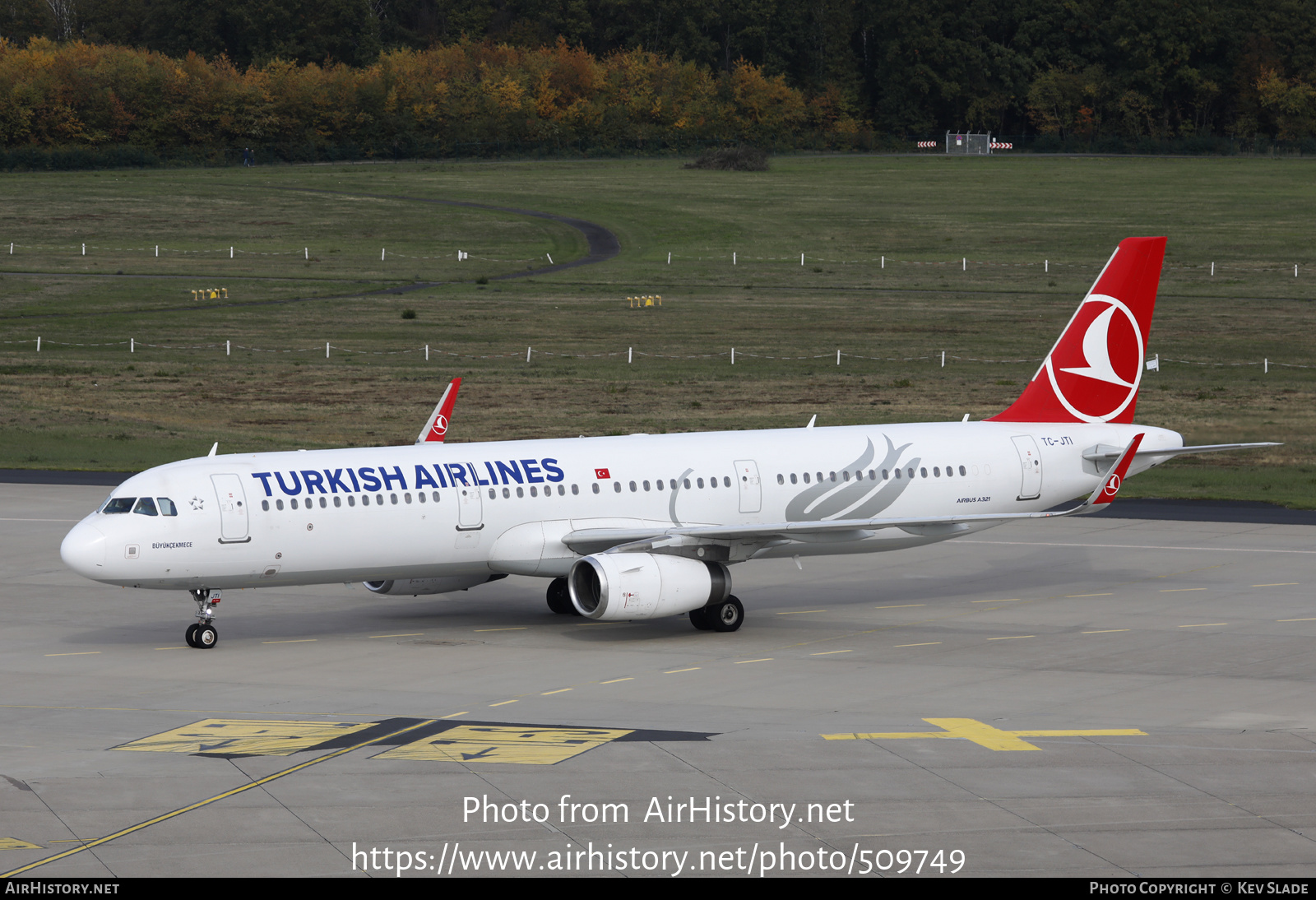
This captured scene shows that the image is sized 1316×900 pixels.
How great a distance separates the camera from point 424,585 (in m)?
38.4

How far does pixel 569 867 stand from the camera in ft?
68.6

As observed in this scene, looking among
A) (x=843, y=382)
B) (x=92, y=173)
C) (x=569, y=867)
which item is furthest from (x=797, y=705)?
(x=92, y=173)

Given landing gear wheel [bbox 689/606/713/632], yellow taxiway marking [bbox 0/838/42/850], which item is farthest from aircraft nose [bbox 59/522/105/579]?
landing gear wheel [bbox 689/606/713/632]

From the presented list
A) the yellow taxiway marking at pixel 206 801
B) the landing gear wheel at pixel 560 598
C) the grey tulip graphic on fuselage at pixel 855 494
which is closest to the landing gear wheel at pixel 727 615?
the grey tulip graphic on fuselage at pixel 855 494

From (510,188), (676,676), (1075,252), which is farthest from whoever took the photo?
(510,188)

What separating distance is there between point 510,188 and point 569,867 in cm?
16193

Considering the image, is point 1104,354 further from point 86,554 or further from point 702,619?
point 86,554

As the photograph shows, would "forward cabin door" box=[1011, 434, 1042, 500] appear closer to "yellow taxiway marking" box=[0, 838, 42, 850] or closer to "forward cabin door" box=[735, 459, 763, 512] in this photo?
"forward cabin door" box=[735, 459, 763, 512]

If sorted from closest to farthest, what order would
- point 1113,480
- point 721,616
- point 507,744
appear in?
point 507,744 → point 721,616 → point 1113,480

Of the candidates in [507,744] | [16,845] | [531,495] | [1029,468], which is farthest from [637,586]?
[16,845]

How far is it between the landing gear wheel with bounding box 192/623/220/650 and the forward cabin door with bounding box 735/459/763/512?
487 inches

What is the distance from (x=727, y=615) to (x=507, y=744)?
11.0m

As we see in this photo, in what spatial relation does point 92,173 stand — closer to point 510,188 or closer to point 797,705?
point 510,188

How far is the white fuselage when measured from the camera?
3428cm
